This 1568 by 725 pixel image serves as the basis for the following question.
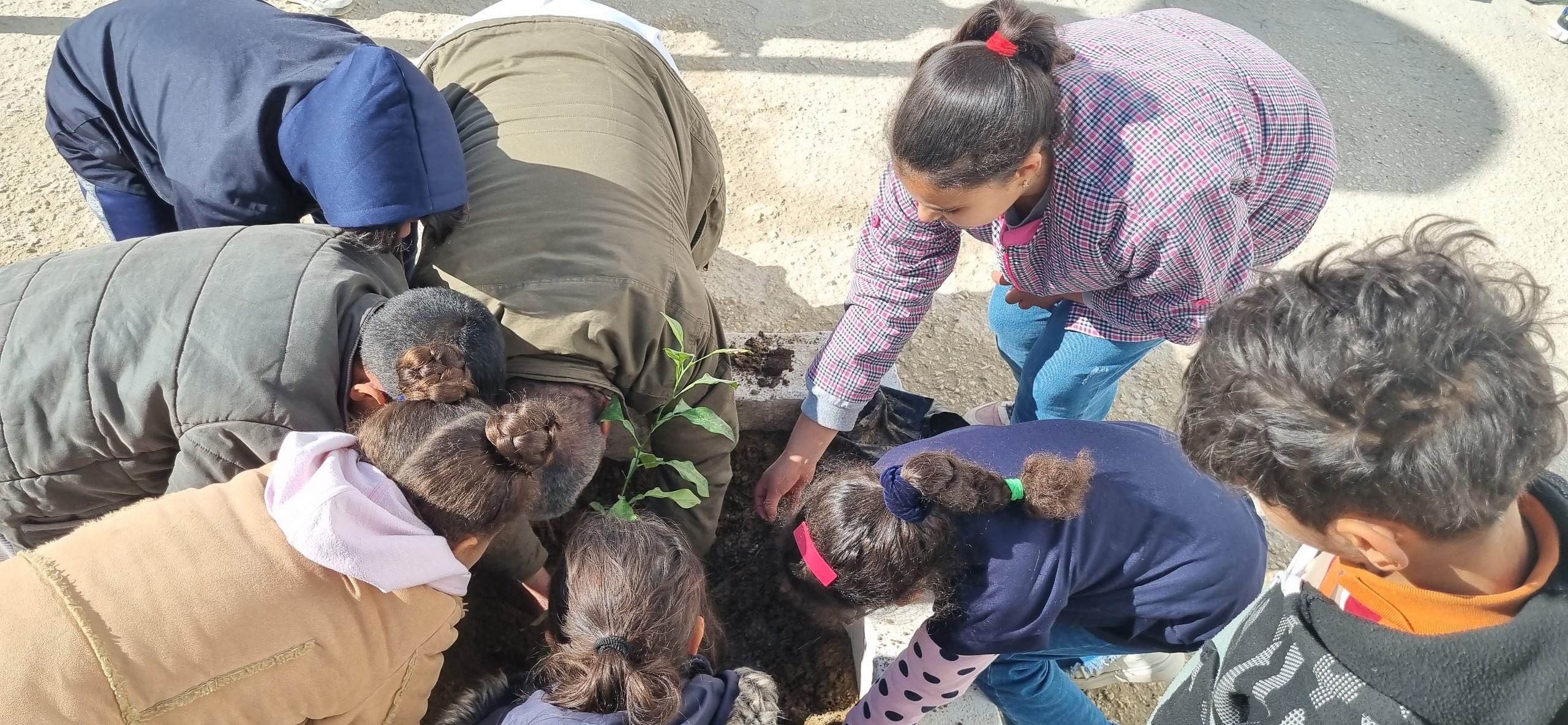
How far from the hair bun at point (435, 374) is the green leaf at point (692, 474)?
1.65 feet

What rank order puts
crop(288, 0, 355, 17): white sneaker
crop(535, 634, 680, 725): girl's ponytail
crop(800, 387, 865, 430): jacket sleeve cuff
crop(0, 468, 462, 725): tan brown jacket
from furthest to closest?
crop(288, 0, 355, 17): white sneaker
crop(800, 387, 865, 430): jacket sleeve cuff
crop(535, 634, 680, 725): girl's ponytail
crop(0, 468, 462, 725): tan brown jacket

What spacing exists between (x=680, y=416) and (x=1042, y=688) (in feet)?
3.32

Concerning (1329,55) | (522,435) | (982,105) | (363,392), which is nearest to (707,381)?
(522,435)

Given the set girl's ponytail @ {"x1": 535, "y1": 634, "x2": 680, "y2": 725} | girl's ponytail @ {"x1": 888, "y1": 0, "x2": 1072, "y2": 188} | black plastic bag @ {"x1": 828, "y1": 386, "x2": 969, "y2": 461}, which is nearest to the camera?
girl's ponytail @ {"x1": 535, "y1": 634, "x2": 680, "y2": 725}

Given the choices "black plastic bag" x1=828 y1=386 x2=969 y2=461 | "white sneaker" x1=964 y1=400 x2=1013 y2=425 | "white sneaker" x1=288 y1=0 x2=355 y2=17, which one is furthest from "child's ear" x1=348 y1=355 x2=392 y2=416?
"white sneaker" x1=288 y1=0 x2=355 y2=17

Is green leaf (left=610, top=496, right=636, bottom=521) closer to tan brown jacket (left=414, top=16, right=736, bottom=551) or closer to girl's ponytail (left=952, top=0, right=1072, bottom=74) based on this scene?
tan brown jacket (left=414, top=16, right=736, bottom=551)

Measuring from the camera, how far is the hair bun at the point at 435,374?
1563 millimetres

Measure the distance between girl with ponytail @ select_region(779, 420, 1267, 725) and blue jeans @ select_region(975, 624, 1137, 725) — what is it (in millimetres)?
95

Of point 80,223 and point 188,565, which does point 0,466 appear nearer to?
point 188,565

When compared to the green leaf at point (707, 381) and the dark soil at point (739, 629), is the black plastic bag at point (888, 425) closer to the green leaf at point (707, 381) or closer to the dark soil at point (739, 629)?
the dark soil at point (739, 629)

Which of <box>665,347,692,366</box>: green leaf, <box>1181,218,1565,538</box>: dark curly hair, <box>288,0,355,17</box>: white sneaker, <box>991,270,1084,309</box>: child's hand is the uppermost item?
<box>1181,218,1565,538</box>: dark curly hair

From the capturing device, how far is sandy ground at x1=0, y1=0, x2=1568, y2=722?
3232 mm

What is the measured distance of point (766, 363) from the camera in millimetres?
2607

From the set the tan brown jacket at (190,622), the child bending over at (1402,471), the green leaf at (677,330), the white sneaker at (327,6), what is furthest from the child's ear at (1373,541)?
the white sneaker at (327,6)
